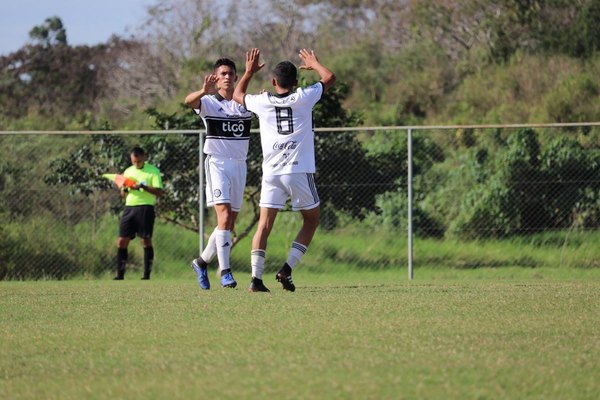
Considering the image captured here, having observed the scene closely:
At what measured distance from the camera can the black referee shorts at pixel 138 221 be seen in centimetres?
1716

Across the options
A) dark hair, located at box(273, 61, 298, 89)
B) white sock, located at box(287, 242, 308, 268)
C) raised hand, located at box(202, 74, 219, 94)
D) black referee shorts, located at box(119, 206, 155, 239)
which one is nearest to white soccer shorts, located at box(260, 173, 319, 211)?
white sock, located at box(287, 242, 308, 268)

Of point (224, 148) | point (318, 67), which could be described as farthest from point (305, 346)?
point (224, 148)

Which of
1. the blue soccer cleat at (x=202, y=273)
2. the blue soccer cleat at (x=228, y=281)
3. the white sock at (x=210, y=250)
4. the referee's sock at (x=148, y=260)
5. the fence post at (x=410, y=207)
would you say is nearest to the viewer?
the blue soccer cleat at (x=228, y=281)

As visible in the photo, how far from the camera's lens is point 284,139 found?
1102 centimetres

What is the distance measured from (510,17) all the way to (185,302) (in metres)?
34.2

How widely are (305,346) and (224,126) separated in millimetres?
5121

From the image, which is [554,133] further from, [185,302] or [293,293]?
[185,302]

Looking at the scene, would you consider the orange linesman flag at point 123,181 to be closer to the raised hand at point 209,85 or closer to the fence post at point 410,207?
the fence post at point 410,207

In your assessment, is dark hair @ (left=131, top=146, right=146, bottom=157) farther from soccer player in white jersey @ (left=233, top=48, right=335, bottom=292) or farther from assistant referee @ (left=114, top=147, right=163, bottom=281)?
soccer player in white jersey @ (left=233, top=48, right=335, bottom=292)

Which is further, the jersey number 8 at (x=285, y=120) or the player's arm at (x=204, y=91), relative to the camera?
the player's arm at (x=204, y=91)

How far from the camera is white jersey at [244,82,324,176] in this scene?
11.0 m

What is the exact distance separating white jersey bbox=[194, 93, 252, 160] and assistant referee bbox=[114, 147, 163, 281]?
522cm

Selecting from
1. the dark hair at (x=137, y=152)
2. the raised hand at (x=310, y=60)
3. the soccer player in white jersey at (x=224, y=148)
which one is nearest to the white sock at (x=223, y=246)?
the soccer player in white jersey at (x=224, y=148)

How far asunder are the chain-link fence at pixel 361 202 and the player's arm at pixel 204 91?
5.63 m
